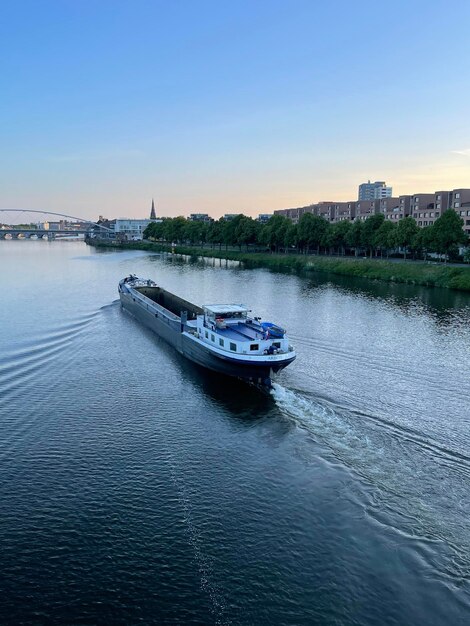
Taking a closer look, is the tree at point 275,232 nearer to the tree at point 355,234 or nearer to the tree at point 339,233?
the tree at point 339,233

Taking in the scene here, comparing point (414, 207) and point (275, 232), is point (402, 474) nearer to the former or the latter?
point (275, 232)

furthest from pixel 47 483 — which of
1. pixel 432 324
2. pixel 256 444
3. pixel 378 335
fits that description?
pixel 432 324

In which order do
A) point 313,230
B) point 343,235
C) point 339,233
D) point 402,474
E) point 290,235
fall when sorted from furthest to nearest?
point 290,235, point 313,230, point 339,233, point 343,235, point 402,474

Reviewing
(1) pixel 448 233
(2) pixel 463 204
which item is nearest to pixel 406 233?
(1) pixel 448 233

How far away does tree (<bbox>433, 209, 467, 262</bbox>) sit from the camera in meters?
80.6

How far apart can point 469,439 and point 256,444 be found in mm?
9346

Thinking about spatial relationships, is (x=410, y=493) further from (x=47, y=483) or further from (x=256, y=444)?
(x=47, y=483)

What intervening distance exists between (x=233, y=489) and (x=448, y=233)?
7432cm

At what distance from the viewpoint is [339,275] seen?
89.4 meters

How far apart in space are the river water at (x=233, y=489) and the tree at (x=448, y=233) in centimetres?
5139

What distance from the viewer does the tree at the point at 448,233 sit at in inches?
3172

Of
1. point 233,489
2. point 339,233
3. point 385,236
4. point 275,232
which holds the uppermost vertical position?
point 275,232

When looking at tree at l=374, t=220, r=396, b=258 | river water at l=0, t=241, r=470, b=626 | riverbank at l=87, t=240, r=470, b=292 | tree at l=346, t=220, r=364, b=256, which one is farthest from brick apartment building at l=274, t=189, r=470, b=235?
river water at l=0, t=241, r=470, b=626

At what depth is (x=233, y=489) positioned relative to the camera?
17953mm
